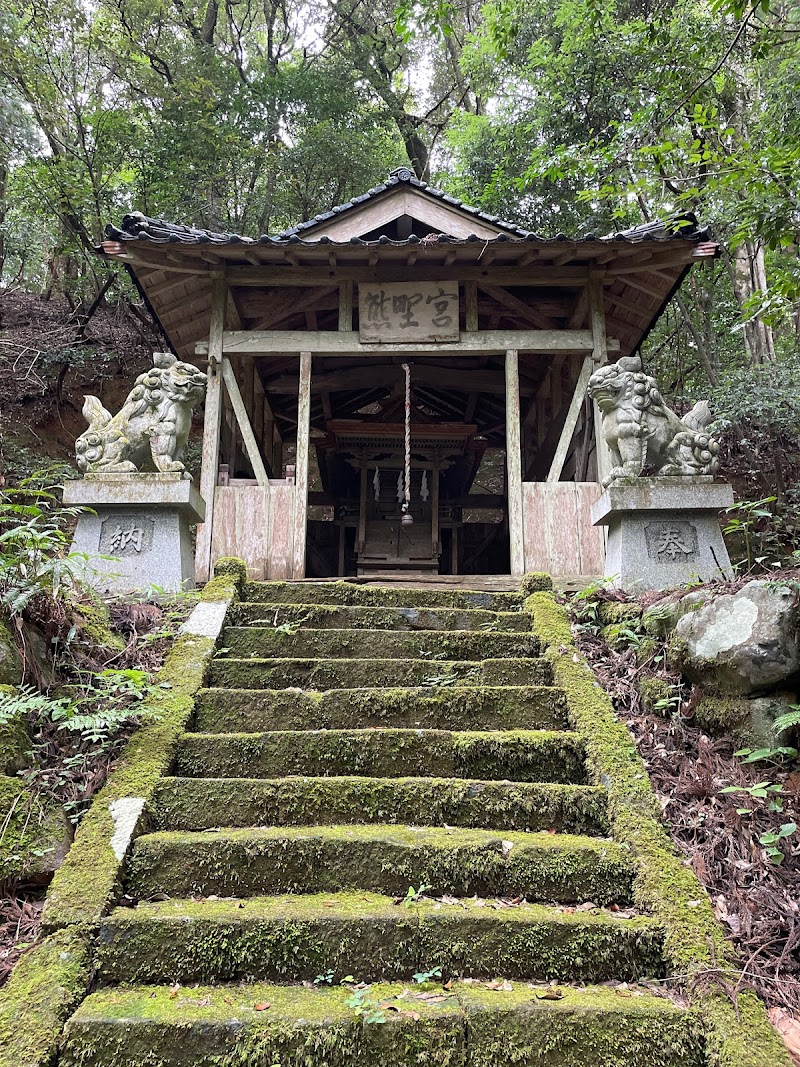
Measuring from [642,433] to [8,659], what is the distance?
4891 mm

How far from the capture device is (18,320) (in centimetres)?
1484

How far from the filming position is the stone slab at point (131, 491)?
5.84m

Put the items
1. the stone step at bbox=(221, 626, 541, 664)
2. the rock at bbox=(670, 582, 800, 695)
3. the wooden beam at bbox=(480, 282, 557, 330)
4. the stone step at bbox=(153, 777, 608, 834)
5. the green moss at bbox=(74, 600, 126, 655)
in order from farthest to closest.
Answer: the wooden beam at bbox=(480, 282, 557, 330) < the stone step at bbox=(221, 626, 541, 664) < the green moss at bbox=(74, 600, 126, 655) < the rock at bbox=(670, 582, 800, 695) < the stone step at bbox=(153, 777, 608, 834)

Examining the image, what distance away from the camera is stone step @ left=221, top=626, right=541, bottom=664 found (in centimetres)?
451

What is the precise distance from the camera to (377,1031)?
2172 millimetres

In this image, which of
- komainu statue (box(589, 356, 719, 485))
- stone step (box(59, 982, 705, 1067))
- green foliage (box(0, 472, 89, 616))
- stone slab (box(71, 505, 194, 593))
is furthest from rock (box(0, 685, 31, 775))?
komainu statue (box(589, 356, 719, 485))

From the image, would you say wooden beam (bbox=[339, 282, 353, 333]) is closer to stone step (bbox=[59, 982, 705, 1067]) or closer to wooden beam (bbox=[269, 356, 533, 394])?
wooden beam (bbox=[269, 356, 533, 394])

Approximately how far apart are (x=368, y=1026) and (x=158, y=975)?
757mm

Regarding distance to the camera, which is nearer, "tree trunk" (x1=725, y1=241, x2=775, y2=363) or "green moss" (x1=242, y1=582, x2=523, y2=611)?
"green moss" (x1=242, y1=582, x2=523, y2=611)

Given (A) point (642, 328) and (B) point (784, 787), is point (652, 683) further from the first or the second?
(A) point (642, 328)

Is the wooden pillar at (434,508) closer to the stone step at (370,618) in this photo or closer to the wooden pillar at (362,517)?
the wooden pillar at (362,517)

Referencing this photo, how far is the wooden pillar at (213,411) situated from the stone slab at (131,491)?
188cm

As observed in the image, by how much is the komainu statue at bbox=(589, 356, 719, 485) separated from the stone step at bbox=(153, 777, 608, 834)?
11.1ft

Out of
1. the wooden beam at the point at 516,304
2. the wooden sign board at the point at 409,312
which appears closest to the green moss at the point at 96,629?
the wooden sign board at the point at 409,312
